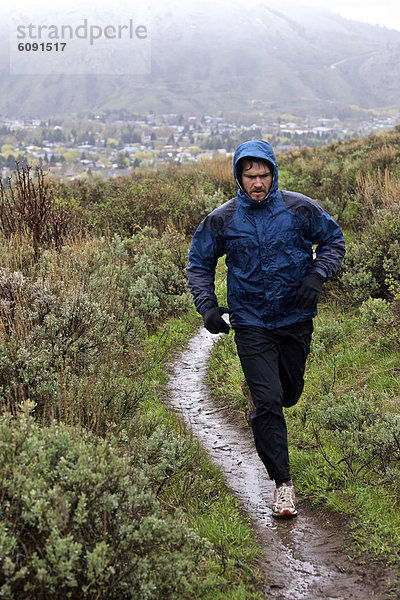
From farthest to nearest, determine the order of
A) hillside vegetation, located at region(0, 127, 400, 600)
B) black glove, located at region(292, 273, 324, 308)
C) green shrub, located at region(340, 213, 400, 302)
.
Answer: green shrub, located at region(340, 213, 400, 302) → black glove, located at region(292, 273, 324, 308) → hillside vegetation, located at region(0, 127, 400, 600)

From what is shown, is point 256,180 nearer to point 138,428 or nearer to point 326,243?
point 326,243

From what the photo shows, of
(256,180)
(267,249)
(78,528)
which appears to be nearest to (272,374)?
(267,249)

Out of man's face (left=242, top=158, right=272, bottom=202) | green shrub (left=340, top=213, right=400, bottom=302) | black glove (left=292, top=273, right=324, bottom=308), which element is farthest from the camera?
green shrub (left=340, top=213, right=400, bottom=302)

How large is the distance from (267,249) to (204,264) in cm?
49

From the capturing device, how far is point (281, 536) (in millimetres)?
3697

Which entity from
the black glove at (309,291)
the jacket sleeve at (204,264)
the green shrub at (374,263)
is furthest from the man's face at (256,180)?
the green shrub at (374,263)

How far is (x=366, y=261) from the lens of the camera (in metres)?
7.46

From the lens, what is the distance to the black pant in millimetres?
3838

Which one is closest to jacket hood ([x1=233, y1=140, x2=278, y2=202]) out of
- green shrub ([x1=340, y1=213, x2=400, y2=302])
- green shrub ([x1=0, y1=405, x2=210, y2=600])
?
green shrub ([x1=0, y1=405, x2=210, y2=600])

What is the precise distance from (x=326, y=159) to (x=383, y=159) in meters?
6.26

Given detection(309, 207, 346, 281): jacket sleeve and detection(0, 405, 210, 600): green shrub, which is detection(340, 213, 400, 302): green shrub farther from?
detection(0, 405, 210, 600): green shrub

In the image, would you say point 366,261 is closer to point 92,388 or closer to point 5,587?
point 92,388

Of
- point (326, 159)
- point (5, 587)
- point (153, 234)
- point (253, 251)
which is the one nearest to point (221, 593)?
point (5, 587)

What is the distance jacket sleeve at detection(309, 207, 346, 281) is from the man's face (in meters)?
0.38
